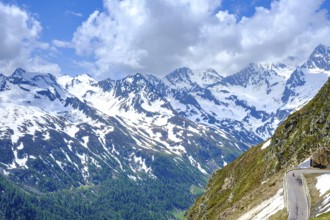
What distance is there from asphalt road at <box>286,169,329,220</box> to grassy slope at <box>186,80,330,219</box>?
213 inches

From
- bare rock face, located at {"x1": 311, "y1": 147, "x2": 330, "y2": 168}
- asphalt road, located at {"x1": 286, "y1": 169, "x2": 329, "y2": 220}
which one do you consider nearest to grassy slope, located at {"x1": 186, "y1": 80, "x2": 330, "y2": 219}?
asphalt road, located at {"x1": 286, "y1": 169, "x2": 329, "y2": 220}

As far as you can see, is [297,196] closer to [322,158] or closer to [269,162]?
[322,158]

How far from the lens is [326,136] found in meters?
→ 102

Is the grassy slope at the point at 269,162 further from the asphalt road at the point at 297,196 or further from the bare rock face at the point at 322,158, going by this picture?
the bare rock face at the point at 322,158

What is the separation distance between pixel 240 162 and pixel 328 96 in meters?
37.8

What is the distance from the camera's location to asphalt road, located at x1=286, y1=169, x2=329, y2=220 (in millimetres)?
58812

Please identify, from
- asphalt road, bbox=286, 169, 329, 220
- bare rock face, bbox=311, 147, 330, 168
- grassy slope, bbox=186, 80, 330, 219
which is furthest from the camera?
grassy slope, bbox=186, 80, 330, 219

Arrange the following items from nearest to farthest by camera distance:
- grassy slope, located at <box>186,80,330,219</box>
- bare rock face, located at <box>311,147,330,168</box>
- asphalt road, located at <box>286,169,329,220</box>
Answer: asphalt road, located at <box>286,169,329,220</box> < bare rock face, located at <box>311,147,330,168</box> < grassy slope, located at <box>186,80,330,219</box>

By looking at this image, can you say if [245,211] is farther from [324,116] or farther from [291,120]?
[291,120]

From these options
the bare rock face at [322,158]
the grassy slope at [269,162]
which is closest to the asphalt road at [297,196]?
the bare rock face at [322,158]

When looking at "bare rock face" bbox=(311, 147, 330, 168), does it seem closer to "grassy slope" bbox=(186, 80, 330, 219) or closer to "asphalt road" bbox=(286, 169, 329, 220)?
"asphalt road" bbox=(286, 169, 329, 220)

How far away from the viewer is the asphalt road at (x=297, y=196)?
58.8 meters

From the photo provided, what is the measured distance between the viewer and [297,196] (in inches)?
2603

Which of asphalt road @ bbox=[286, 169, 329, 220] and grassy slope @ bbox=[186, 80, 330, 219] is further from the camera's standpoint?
grassy slope @ bbox=[186, 80, 330, 219]
